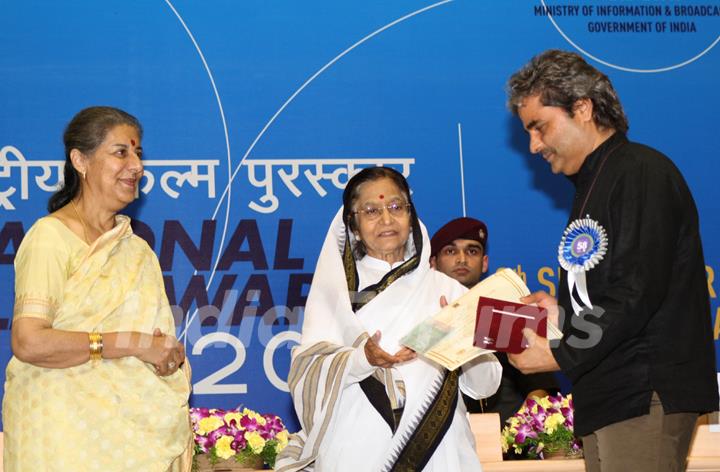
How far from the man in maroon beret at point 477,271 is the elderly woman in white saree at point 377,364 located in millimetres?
1086

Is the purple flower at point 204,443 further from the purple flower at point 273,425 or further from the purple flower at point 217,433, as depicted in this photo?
the purple flower at point 273,425

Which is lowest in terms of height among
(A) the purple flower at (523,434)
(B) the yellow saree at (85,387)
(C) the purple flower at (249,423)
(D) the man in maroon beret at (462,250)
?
(A) the purple flower at (523,434)

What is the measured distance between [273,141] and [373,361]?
2183 millimetres

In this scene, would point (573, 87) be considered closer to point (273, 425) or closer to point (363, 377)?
point (363, 377)

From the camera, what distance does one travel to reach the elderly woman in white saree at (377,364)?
10.6 ft

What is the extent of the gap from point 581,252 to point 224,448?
176cm

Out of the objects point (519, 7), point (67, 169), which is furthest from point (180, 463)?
point (519, 7)

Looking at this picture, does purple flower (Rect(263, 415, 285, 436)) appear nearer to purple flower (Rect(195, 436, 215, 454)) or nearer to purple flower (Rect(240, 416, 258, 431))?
purple flower (Rect(240, 416, 258, 431))

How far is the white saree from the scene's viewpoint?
3240 millimetres

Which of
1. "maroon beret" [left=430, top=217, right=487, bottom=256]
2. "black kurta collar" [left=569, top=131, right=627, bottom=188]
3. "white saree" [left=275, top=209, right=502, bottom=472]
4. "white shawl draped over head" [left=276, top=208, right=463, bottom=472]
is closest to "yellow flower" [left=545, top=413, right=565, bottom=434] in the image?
"white saree" [left=275, top=209, right=502, bottom=472]

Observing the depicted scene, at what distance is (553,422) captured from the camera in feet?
12.3

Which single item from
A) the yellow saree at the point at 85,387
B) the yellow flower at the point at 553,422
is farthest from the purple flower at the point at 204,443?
the yellow flower at the point at 553,422

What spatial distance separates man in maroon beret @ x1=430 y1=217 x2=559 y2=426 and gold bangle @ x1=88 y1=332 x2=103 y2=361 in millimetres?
2058

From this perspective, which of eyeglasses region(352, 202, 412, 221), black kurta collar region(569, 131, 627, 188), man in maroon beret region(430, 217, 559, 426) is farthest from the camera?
man in maroon beret region(430, 217, 559, 426)
